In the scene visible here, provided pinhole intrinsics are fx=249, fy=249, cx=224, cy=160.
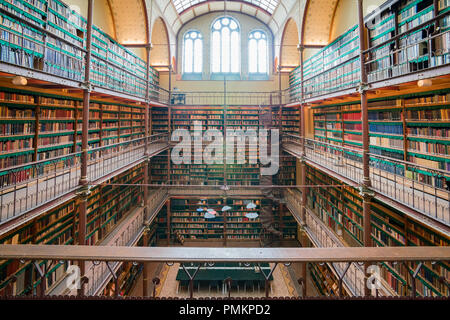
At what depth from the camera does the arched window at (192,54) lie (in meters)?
12.3

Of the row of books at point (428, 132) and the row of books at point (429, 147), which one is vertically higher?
the row of books at point (428, 132)

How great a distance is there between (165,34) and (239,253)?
11602 mm

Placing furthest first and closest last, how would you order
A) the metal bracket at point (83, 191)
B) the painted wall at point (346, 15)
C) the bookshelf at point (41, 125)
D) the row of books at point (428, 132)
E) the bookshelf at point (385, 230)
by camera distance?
1. the painted wall at point (346, 15)
2. the metal bracket at point (83, 191)
3. the bookshelf at point (41, 125)
4. the row of books at point (428, 132)
5. the bookshelf at point (385, 230)

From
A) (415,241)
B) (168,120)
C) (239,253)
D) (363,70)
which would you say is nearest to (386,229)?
(415,241)

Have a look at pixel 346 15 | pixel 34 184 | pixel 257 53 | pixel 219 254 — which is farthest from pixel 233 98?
pixel 219 254

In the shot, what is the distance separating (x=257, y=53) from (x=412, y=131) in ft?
31.1

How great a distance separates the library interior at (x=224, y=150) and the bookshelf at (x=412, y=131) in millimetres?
30

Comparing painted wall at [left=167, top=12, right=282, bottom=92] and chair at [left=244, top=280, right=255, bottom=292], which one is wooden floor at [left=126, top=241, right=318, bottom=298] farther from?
painted wall at [left=167, top=12, right=282, bottom=92]

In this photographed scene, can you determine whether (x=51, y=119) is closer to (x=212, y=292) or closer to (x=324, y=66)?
(x=212, y=292)

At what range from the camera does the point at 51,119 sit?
4.80 meters

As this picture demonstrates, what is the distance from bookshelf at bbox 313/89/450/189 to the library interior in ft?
0.10

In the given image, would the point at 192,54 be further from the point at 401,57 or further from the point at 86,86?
the point at 401,57

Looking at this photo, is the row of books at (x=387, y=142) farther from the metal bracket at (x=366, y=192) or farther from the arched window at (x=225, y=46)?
the arched window at (x=225, y=46)

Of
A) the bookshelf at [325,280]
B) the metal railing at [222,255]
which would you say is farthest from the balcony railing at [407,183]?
the bookshelf at [325,280]
